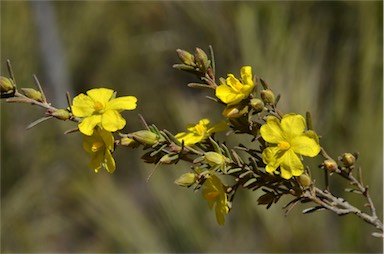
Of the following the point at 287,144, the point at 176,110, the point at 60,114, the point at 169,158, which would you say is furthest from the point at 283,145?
the point at 176,110

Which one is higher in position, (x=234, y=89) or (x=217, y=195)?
(x=234, y=89)

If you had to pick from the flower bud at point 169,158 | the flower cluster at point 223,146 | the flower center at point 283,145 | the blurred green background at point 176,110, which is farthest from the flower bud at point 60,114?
the blurred green background at point 176,110

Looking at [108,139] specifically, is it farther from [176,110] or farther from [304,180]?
[176,110]

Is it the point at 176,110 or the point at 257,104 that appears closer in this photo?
the point at 257,104

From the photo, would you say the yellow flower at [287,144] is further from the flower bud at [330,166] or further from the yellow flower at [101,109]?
the yellow flower at [101,109]

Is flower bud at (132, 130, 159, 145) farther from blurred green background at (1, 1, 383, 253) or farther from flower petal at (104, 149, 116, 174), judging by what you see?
blurred green background at (1, 1, 383, 253)

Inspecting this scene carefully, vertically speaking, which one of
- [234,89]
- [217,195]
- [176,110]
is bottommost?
[176,110]
